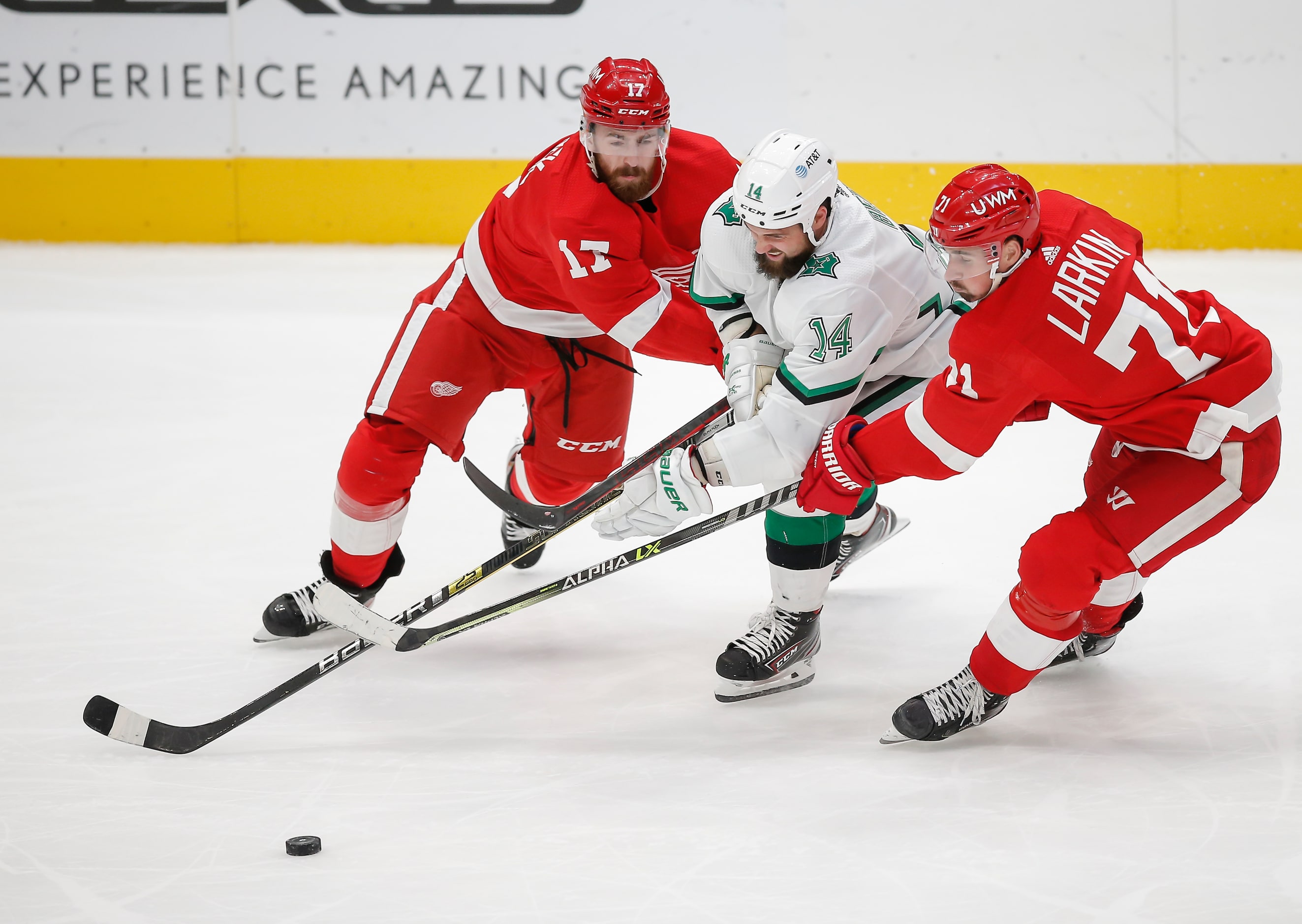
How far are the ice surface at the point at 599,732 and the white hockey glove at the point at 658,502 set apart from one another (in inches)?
12.7

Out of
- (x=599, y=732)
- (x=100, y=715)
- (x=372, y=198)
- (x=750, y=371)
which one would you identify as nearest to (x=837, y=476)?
(x=750, y=371)

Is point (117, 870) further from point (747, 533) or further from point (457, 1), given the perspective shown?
point (457, 1)

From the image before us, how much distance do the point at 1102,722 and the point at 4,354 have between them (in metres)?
4.16

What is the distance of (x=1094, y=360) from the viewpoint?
1.96 metres

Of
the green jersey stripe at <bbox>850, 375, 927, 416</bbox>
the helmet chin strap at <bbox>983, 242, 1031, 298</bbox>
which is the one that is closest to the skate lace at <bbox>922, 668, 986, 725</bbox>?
the green jersey stripe at <bbox>850, 375, 927, 416</bbox>

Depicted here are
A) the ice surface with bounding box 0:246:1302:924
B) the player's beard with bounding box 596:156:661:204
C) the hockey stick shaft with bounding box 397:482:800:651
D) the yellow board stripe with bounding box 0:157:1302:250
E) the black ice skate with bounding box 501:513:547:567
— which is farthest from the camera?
the yellow board stripe with bounding box 0:157:1302:250

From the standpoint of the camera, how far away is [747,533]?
3.37 metres

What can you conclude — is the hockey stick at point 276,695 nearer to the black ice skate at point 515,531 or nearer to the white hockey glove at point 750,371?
the white hockey glove at point 750,371

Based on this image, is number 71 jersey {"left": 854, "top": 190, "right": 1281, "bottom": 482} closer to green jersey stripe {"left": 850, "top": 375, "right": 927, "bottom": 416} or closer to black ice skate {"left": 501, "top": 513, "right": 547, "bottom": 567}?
green jersey stripe {"left": 850, "top": 375, "right": 927, "bottom": 416}

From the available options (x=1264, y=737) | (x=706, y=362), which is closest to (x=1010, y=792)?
(x=1264, y=737)

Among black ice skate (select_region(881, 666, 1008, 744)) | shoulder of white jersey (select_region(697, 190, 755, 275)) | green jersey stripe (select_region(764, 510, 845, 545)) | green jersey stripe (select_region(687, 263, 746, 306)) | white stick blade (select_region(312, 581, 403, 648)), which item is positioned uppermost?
shoulder of white jersey (select_region(697, 190, 755, 275))

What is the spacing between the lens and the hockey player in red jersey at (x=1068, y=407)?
1960 mm

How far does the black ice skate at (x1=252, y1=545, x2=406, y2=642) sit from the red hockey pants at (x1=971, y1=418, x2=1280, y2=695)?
1.31 meters

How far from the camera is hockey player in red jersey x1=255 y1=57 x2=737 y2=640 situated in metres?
2.46
